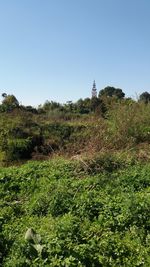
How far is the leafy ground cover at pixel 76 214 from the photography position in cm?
518

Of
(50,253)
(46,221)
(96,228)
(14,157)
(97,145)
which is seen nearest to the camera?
(50,253)

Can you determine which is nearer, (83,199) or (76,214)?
(76,214)

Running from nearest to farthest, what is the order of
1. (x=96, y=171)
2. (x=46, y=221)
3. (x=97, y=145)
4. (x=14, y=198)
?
(x=46, y=221) → (x=14, y=198) → (x=96, y=171) → (x=97, y=145)

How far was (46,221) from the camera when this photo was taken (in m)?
6.65

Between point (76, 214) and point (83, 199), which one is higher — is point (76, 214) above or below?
below

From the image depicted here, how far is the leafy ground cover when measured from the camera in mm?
5176

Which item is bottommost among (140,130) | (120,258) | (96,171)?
(120,258)

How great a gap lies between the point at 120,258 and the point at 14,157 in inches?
366

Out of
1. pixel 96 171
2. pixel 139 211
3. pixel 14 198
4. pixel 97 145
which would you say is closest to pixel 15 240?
pixel 139 211

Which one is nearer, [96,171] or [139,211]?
[139,211]

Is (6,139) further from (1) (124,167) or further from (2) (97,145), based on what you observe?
(1) (124,167)

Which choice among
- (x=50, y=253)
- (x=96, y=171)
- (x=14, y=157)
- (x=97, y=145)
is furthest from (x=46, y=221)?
(x=14, y=157)

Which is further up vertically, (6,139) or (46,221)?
(6,139)

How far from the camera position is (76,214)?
275 inches
